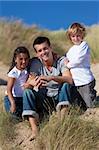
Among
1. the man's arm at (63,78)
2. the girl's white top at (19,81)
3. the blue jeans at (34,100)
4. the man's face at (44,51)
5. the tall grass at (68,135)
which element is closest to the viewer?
the tall grass at (68,135)

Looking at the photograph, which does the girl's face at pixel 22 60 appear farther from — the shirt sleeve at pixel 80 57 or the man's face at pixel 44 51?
the shirt sleeve at pixel 80 57

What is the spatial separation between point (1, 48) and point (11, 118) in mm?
10268

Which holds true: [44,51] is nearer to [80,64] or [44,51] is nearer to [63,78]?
[63,78]

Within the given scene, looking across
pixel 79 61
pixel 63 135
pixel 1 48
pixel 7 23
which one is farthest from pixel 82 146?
pixel 7 23

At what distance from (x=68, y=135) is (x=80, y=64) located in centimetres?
133

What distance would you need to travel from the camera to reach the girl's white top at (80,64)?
6.67m

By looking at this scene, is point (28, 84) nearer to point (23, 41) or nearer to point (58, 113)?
point (58, 113)

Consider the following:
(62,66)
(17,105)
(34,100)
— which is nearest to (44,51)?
(62,66)

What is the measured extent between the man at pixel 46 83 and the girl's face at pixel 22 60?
0.09m

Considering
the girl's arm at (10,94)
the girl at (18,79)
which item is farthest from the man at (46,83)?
the girl's arm at (10,94)

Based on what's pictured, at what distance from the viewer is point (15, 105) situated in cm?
646

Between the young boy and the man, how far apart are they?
0.20 metres

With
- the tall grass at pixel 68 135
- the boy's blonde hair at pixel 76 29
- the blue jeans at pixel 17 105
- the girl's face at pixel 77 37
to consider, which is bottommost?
the tall grass at pixel 68 135

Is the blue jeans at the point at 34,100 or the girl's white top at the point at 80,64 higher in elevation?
the girl's white top at the point at 80,64
